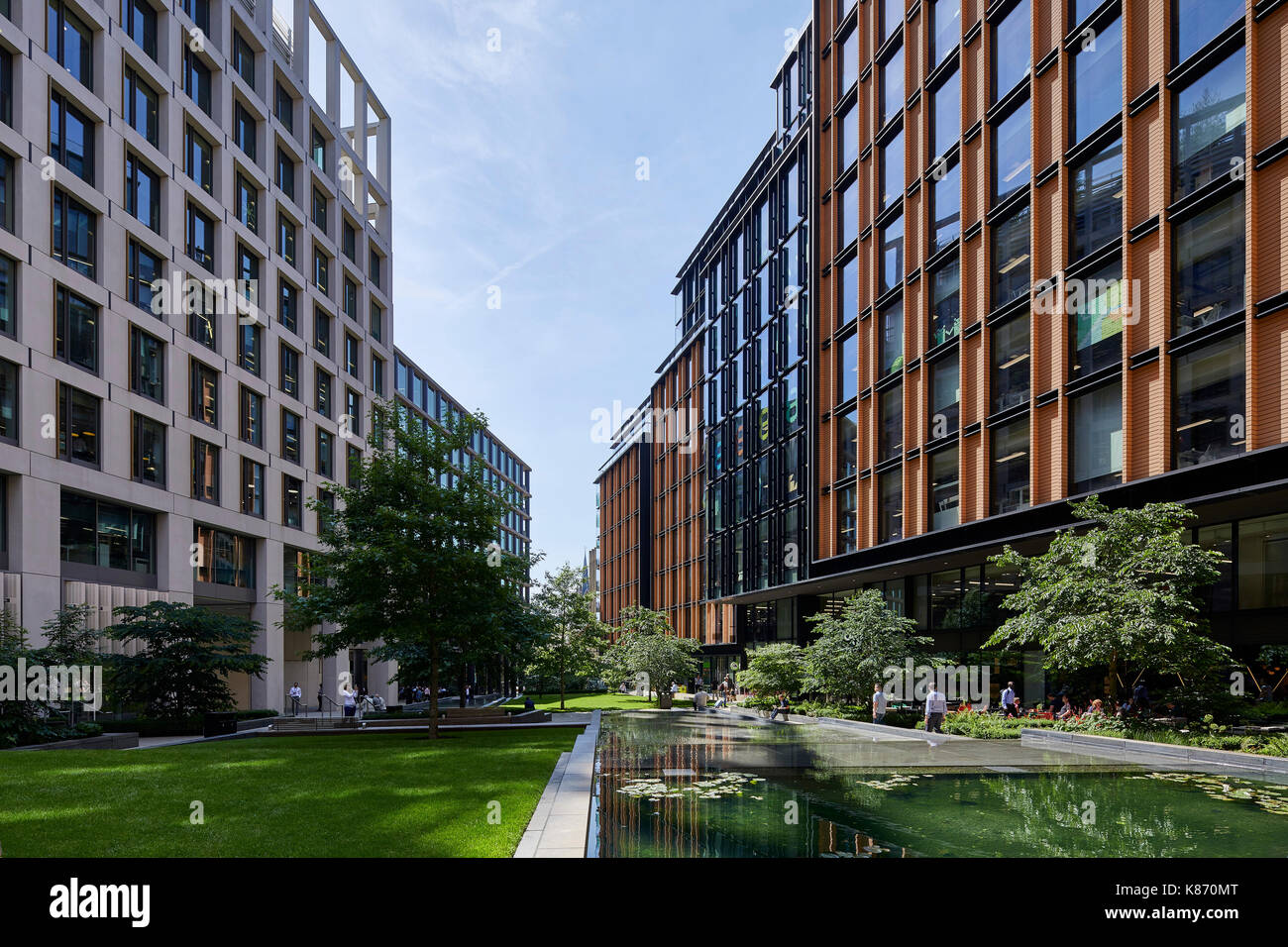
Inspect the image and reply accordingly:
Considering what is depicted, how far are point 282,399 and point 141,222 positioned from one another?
44.6 feet

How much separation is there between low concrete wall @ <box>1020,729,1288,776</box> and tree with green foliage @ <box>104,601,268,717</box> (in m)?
25.0

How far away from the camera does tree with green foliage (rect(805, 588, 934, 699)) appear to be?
30.6 m

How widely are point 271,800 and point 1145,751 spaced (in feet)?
56.8

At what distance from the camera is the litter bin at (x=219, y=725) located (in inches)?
1118

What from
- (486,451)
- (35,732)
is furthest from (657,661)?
(486,451)

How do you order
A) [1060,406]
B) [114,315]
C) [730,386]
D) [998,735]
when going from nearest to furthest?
1. [998,735]
2. [1060,406]
3. [114,315]
4. [730,386]

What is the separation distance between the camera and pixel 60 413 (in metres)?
30.5

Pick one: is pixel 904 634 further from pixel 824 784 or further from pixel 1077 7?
pixel 1077 7

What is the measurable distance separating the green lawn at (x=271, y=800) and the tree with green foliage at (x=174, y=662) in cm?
830

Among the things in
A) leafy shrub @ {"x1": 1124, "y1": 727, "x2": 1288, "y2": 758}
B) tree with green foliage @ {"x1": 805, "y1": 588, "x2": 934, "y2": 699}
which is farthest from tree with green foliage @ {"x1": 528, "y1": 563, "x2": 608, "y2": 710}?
leafy shrub @ {"x1": 1124, "y1": 727, "x2": 1288, "y2": 758}

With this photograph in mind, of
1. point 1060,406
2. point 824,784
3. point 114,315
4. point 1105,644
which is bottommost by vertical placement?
point 824,784

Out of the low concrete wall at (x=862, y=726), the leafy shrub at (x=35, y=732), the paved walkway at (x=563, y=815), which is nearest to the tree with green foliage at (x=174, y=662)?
the leafy shrub at (x=35, y=732)

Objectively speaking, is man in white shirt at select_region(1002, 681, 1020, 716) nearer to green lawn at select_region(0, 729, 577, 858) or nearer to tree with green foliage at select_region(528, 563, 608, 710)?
green lawn at select_region(0, 729, 577, 858)
